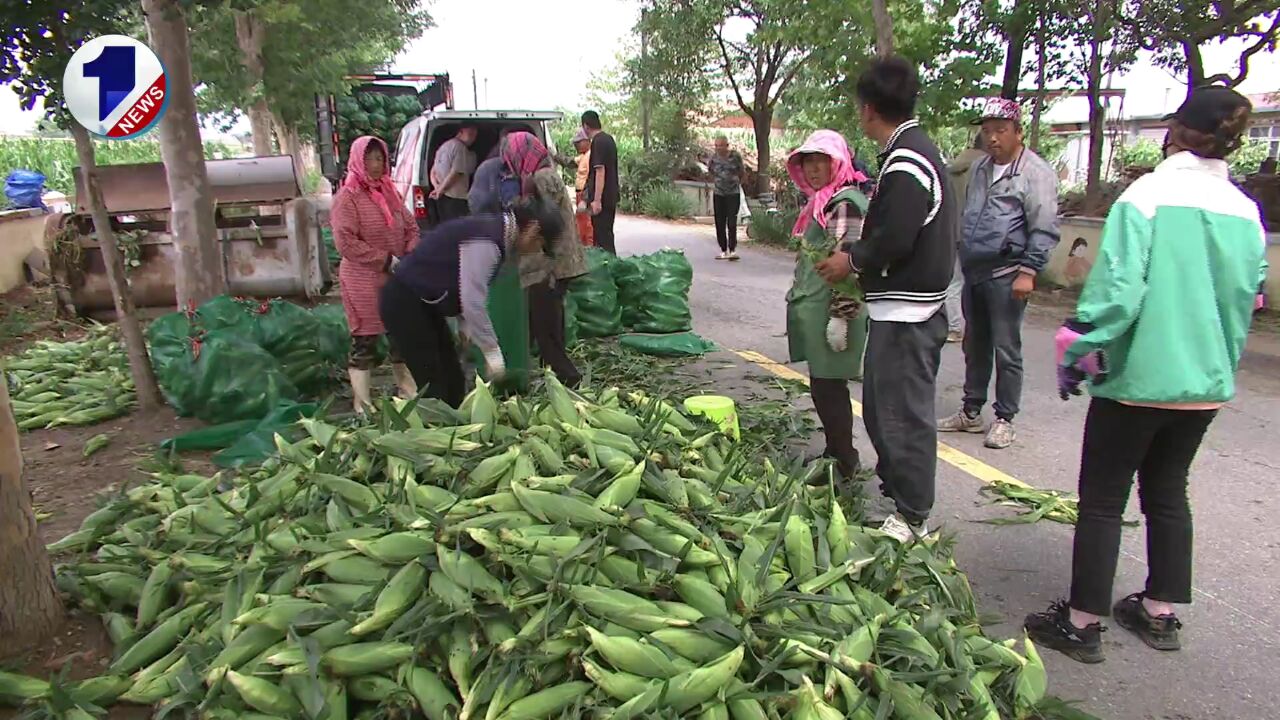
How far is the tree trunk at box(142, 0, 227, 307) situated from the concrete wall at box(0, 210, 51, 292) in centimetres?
458

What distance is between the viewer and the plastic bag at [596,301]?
6.71 m

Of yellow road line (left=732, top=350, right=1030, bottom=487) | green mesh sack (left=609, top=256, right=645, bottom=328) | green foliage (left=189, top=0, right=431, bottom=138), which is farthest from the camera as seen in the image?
green foliage (left=189, top=0, right=431, bottom=138)

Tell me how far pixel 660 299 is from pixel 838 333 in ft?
11.3

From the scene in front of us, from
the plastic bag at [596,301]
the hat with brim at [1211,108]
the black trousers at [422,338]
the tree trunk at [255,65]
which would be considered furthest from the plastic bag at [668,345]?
the tree trunk at [255,65]

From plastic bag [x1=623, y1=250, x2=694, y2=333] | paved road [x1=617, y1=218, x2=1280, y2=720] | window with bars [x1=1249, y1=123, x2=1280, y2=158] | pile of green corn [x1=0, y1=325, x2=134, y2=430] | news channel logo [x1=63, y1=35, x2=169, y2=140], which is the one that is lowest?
paved road [x1=617, y1=218, x2=1280, y2=720]

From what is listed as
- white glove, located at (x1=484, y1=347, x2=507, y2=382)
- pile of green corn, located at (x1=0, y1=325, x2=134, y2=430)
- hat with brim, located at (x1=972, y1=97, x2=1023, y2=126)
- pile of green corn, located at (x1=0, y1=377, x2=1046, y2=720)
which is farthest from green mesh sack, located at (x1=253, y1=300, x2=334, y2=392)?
hat with brim, located at (x1=972, y1=97, x2=1023, y2=126)

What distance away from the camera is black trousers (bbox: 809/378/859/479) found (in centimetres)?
395

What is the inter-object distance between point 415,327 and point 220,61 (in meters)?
16.6

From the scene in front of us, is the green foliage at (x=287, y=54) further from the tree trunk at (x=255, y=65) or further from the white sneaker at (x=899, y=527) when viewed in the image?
the white sneaker at (x=899, y=527)

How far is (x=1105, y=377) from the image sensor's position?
8.85 feet

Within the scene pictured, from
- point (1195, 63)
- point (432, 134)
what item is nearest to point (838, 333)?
point (432, 134)

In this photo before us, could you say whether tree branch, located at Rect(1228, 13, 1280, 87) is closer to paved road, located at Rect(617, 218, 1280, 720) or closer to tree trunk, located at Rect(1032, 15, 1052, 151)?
tree trunk, located at Rect(1032, 15, 1052, 151)

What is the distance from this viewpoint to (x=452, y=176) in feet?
29.2

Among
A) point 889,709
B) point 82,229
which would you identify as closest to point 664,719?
point 889,709
